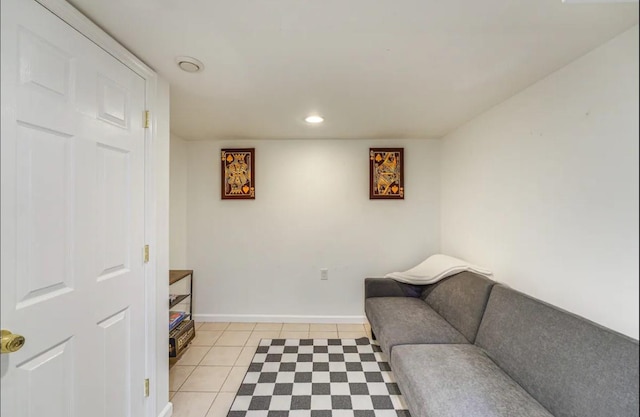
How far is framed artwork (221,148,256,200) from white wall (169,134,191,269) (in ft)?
1.50

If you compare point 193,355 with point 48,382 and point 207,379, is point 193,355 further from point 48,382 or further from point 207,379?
point 48,382

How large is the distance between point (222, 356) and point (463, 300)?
7.08ft

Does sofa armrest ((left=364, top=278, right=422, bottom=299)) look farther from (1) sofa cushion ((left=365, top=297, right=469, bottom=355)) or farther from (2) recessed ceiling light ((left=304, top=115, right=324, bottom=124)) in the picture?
(2) recessed ceiling light ((left=304, top=115, right=324, bottom=124))

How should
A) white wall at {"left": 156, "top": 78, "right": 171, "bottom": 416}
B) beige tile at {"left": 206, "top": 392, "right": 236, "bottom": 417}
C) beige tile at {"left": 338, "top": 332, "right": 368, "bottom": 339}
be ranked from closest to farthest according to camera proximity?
white wall at {"left": 156, "top": 78, "right": 171, "bottom": 416}
beige tile at {"left": 206, "top": 392, "right": 236, "bottom": 417}
beige tile at {"left": 338, "top": 332, "right": 368, "bottom": 339}

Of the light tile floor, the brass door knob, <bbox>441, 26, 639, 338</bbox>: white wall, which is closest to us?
<bbox>441, 26, 639, 338</bbox>: white wall

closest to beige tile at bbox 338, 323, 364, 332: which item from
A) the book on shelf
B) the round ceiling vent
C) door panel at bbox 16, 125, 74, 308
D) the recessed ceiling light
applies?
the book on shelf

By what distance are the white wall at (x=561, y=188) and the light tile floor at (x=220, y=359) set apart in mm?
1683

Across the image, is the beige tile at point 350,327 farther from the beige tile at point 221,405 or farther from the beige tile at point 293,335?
the beige tile at point 221,405

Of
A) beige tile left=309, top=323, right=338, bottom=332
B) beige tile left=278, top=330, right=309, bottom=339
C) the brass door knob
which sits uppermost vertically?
the brass door knob

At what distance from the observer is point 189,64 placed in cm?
149

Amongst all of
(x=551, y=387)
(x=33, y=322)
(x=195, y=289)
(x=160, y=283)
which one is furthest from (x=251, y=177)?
(x=551, y=387)

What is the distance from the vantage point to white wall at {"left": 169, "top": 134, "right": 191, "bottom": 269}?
2939 millimetres

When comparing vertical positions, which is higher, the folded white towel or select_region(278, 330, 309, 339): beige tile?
the folded white towel

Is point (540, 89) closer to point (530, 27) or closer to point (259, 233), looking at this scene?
point (530, 27)
